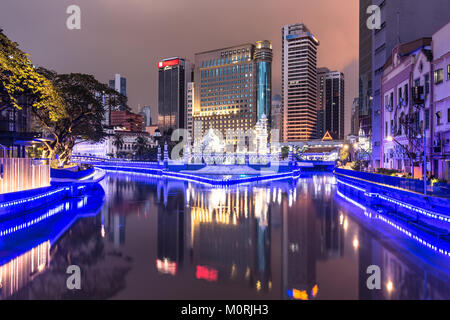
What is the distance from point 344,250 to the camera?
13.0 meters

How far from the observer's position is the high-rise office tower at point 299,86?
19238cm

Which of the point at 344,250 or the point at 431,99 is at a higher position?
the point at 431,99

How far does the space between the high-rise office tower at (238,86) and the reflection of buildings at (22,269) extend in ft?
574

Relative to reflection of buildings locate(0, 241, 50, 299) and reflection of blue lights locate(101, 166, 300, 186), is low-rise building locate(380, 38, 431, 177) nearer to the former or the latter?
reflection of blue lights locate(101, 166, 300, 186)

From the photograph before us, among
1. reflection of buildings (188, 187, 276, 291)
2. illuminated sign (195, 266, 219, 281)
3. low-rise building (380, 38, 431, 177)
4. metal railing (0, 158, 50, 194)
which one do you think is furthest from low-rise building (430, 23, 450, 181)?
metal railing (0, 158, 50, 194)

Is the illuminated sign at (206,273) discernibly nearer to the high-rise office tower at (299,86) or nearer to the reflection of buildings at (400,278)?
the reflection of buildings at (400,278)

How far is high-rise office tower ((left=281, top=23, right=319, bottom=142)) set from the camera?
19238cm

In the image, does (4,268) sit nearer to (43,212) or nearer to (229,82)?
(43,212)

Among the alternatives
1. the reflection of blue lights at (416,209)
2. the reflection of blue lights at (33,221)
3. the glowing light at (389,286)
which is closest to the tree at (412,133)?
the reflection of blue lights at (416,209)

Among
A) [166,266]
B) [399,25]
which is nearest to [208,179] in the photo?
[166,266]

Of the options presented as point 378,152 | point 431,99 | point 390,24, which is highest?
point 390,24

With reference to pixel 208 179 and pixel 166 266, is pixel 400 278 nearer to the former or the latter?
pixel 166 266
